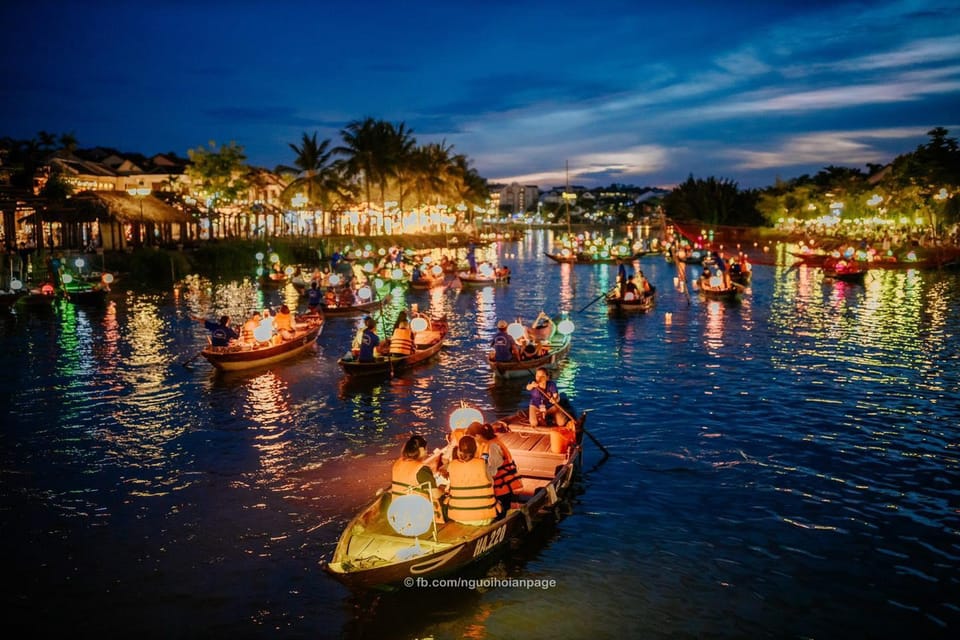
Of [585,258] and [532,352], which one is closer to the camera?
[532,352]

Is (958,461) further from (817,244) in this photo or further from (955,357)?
(817,244)

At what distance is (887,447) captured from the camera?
1616cm

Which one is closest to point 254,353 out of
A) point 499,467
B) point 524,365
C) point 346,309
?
point 524,365

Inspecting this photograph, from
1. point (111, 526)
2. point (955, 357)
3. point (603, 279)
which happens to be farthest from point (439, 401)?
point (603, 279)

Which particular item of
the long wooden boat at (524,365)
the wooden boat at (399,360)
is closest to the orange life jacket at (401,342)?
the wooden boat at (399,360)

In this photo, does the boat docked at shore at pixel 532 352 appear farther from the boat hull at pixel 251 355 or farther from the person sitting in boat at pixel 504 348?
the boat hull at pixel 251 355

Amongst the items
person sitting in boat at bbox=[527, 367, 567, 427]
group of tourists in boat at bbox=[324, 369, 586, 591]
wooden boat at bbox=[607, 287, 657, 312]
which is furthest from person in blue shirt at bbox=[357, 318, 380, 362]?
wooden boat at bbox=[607, 287, 657, 312]

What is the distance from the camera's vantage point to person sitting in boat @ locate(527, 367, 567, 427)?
14.6 meters

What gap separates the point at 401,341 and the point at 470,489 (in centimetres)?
1369

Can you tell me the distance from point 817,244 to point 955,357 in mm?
64347

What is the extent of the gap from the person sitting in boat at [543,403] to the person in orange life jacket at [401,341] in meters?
9.14

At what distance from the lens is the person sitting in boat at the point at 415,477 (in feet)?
33.7

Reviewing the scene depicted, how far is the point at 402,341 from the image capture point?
77.5ft

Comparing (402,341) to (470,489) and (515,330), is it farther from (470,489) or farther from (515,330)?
(470,489)
